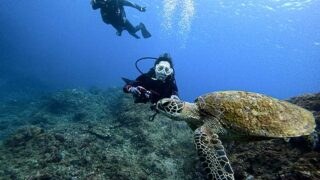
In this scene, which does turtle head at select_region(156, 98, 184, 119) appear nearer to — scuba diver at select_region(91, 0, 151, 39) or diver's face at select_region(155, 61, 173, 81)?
diver's face at select_region(155, 61, 173, 81)

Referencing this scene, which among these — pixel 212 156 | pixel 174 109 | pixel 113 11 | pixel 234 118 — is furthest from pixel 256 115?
pixel 113 11

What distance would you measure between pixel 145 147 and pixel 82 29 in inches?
5814

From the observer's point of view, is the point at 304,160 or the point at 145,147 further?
the point at 145,147

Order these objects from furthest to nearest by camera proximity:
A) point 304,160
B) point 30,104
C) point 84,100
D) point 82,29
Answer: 1. point 82,29
2. point 30,104
3. point 84,100
4. point 304,160

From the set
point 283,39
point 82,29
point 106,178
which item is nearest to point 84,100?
point 106,178

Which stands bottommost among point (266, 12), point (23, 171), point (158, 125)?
point (23, 171)

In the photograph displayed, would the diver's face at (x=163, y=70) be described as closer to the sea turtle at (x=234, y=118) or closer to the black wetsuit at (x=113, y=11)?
the sea turtle at (x=234, y=118)

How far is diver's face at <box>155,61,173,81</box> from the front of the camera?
6379mm

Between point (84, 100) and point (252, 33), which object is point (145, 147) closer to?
point (84, 100)

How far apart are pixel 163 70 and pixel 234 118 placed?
2.64 metres

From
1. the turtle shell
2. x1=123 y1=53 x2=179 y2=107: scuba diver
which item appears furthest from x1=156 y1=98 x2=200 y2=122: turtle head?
x1=123 y1=53 x2=179 y2=107: scuba diver

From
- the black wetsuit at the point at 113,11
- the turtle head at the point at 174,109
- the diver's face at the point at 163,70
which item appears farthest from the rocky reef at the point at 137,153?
the black wetsuit at the point at 113,11

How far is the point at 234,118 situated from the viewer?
4.18 metres

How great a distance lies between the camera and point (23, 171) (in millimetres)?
5598
